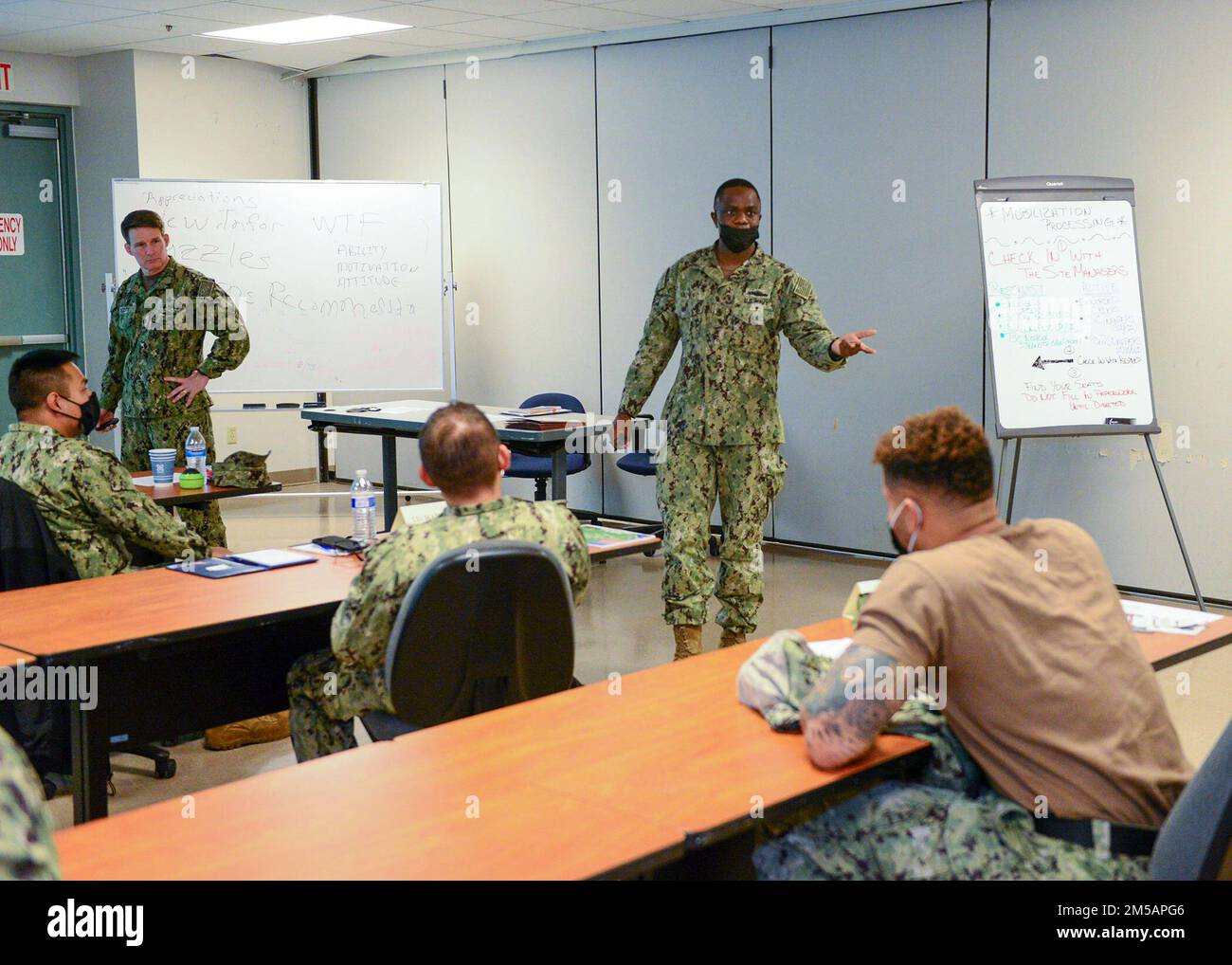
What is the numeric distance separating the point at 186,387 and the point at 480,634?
3.42 meters

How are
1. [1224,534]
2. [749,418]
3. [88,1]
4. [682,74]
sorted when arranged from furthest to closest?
[682,74] → [88,1] → [1224,534] → [749,418]

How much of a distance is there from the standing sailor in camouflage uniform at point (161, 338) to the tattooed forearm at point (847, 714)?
4.09m

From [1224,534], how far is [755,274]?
2378 mm

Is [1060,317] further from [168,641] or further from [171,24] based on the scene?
[171,24]

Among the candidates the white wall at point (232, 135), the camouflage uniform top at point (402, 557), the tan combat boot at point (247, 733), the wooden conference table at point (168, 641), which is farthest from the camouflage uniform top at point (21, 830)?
the white wall at point (232, 135)

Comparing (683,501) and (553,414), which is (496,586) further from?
(553,414)

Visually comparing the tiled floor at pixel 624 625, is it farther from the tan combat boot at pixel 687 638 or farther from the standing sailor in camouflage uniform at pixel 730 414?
the standing sailor in camouflage uniform at pixel 730 414

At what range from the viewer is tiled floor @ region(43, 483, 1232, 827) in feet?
13.1

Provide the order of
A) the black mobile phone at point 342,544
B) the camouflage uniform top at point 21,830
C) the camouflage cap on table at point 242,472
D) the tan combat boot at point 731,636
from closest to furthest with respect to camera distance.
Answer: the camouflage uniform top at point 21,830 → the black mobile phone at point 342,544 → the camouflage cap on table at point 242,472 → the tan combat boot at point 731,636

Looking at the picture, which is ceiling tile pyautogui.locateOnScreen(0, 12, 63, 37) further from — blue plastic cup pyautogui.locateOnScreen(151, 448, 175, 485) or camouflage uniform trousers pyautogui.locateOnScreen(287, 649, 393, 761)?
camouflage uniform trousers pyautogui.locateOnScreen(287, 649, 393, 761)

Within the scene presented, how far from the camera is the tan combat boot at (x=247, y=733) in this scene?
416 cm

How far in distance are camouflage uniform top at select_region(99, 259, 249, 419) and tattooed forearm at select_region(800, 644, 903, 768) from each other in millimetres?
4222
